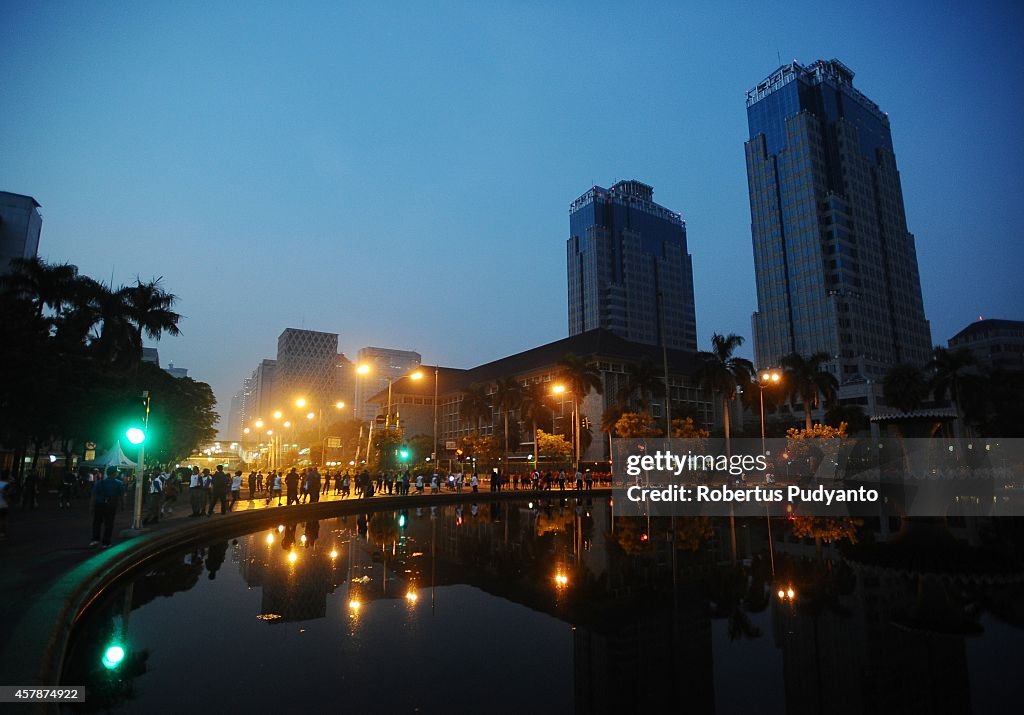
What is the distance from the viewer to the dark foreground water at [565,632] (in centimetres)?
572

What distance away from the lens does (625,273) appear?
597 feet

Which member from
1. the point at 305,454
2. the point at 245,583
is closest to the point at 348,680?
the point at 245,583

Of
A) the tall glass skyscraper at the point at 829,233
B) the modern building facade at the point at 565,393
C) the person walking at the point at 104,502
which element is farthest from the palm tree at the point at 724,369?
the tall glass skyscraper at the point at 829,233

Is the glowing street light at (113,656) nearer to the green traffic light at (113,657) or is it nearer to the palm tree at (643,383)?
the green traffic light at (113,657)

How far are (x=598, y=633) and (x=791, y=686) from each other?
253 centimetres

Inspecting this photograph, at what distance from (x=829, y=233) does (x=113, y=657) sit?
147 meters

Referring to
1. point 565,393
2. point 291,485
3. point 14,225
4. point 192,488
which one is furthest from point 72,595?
point 14,225

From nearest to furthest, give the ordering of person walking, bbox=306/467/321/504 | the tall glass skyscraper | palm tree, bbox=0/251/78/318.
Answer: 1. person walking, bbox=306/467/321/504
2. palm tree, bbox=0/251/78/318
3. the tall glass skyscraper

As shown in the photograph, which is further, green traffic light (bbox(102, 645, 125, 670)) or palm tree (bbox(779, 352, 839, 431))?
palm tree (bbox(779, 352, 839, 431))

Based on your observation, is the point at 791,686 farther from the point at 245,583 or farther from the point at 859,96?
the point at 859,96

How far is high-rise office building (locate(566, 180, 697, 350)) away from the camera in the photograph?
17850 centimetres

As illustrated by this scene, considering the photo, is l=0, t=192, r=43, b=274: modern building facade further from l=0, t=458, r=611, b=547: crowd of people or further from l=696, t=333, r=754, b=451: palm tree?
l=696, t=333, r=754, b=451: palm tree

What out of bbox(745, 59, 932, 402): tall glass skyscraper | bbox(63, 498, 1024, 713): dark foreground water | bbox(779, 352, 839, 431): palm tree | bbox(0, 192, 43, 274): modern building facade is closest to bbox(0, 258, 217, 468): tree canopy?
bbox(63, 498, 1024, 713): dark foreground water

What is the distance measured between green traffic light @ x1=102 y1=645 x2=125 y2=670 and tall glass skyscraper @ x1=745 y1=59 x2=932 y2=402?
133 metres
